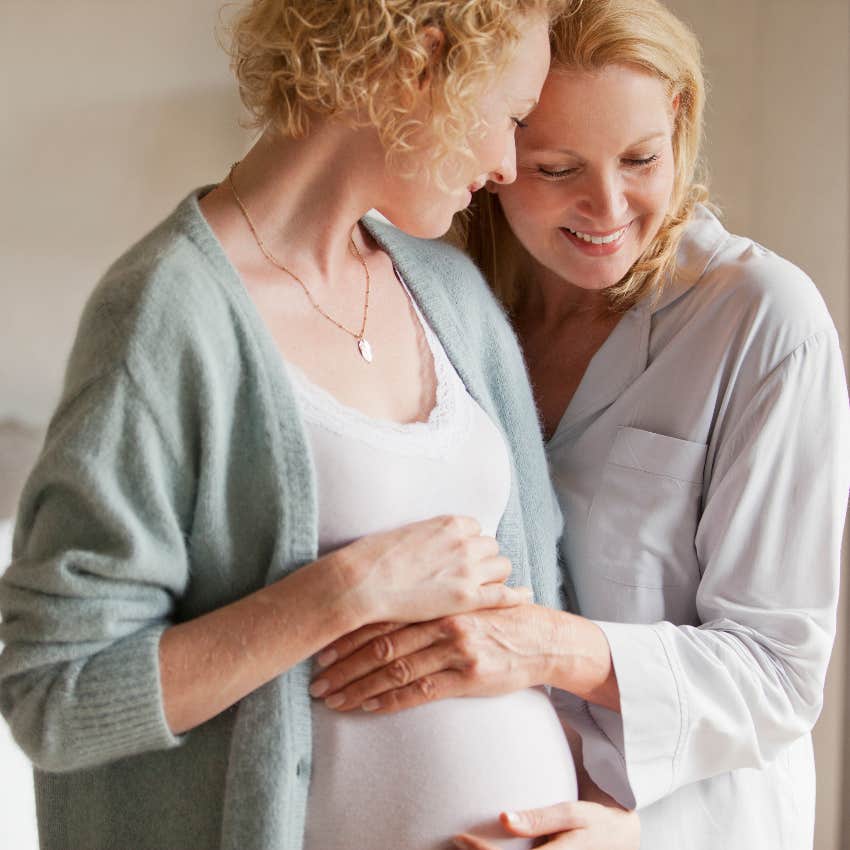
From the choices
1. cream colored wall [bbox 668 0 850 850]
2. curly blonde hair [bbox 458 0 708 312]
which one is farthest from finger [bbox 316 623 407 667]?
cream colored wall [bbox 668 0 850 850]

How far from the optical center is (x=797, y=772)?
4.84 feet

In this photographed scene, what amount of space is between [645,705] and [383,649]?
35 centimetres

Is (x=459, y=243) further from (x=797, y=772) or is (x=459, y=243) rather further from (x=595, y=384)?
(x=797, y=772)

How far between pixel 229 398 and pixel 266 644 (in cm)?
23

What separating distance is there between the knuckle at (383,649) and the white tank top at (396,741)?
0.06 meters

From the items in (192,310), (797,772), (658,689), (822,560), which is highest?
(192,310)

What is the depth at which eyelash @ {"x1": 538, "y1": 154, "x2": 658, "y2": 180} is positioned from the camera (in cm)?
135

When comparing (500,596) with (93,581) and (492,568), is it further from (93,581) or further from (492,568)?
(93,581)

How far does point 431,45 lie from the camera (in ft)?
3.54

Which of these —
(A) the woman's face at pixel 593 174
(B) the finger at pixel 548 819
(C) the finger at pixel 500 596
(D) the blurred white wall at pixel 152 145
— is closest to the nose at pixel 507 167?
(A) the woman's face at pixel 593 174

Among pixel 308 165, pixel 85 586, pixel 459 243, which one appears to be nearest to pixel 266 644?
pixel 85 586

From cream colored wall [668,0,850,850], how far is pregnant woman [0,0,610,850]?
0.96 m

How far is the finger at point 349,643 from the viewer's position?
3.60 ft

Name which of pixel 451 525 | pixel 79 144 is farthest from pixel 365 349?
pixel 79 144
